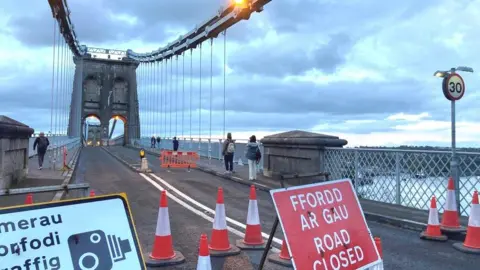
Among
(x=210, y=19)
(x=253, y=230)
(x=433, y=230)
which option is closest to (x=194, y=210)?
(x=253, y=230)

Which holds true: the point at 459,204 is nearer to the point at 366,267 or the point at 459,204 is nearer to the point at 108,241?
the point at 366,267

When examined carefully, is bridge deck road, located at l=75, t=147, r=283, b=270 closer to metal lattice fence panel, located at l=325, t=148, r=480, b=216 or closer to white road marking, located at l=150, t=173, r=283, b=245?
white road marking, located at l=150, t=173, r=283, b=245

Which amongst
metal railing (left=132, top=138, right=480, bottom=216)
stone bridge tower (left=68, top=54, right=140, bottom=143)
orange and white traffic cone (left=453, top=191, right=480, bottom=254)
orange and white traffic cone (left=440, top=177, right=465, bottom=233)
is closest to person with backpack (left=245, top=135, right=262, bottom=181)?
metal railing (left=132, top=138, right=480, bottom=216)

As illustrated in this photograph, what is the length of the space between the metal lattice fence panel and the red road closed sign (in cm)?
503

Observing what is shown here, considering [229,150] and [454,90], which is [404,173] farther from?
[229,150]

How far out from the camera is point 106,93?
3012 inches

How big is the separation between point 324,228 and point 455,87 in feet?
20.4

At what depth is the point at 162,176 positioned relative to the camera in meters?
17.2

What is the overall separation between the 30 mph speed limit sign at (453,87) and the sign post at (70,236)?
757cm

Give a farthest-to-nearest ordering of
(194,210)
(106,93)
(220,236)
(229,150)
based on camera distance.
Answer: (106,93)
(229,150)
(194,210)
(220,236)

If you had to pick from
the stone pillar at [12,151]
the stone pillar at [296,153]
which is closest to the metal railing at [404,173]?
the stone pillar at [296,153]

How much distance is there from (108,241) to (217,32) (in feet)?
93.3

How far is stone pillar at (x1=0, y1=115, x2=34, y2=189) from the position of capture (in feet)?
33.9

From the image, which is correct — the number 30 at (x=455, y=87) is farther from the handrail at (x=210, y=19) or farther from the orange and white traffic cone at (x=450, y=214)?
the handrail at (x=210, y=19)
